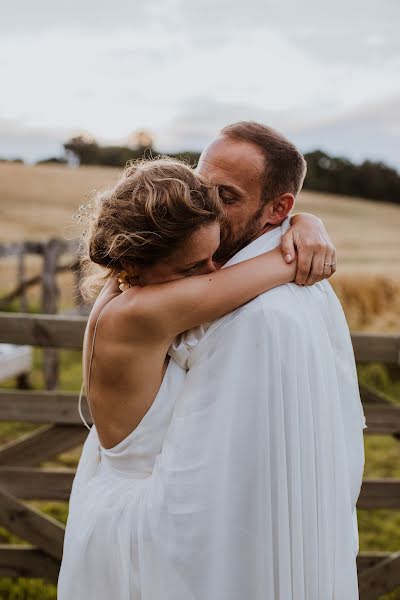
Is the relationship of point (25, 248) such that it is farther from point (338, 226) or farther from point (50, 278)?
point (338, 226)

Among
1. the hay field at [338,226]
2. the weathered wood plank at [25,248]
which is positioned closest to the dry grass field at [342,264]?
the hay field at [338,226]

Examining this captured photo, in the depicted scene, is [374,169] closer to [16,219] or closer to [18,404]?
[16,219]

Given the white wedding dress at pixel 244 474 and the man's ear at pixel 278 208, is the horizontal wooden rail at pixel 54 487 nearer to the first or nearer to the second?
the white wedding dress at pixel 244 474

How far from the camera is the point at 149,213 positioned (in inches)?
83.1

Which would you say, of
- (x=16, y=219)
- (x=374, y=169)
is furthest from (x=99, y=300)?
(x=374, y=169)

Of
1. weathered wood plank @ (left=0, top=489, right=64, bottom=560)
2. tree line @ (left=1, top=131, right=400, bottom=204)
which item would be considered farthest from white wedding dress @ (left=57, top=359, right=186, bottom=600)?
tree line @ (left=1, top=131, right=400, bottom=204)

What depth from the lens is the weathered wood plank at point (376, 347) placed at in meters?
3.67

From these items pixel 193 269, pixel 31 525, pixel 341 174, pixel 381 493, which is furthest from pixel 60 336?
pixel 341 174

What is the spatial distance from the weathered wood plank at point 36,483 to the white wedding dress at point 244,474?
1655mm

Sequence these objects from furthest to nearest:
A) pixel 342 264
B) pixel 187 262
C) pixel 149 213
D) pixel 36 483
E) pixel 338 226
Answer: pixel 338 226, pixel 342 264, pixel 36 483, pixel 187 262, pixel 149 213

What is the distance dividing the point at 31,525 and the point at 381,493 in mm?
2046

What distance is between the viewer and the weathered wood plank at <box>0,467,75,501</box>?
3906mm

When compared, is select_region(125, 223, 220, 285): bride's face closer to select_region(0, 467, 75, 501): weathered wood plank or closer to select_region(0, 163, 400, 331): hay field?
select_region(0, 163, 400, 331): hay field

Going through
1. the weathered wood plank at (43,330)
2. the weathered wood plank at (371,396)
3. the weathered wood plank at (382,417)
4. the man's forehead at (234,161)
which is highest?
the man's forehead at (234,161)
